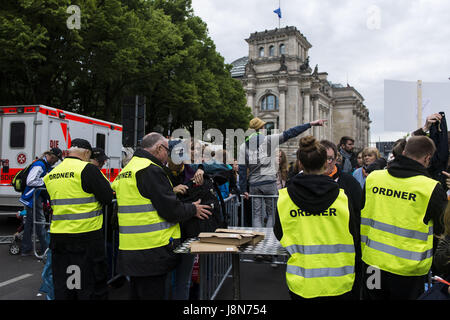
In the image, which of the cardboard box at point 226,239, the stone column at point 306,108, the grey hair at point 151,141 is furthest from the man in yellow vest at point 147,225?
the stone column at point 306,108

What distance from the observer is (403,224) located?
287 centimetres

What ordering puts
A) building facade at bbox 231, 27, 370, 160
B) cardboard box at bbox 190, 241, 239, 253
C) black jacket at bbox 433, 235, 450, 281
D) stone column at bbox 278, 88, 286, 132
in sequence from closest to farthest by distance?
black jacket at bbox 433, 235, 450, 281 < cardboard box at bbox 190, 241, 239, 253 < stone column at bbox 278, 88, 286, 132 < building facade at bbox 231, 27, 370, 160

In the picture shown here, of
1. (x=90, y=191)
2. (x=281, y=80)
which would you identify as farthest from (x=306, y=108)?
(x=90, y=191)

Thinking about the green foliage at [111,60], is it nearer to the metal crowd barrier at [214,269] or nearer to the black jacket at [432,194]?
the metal crowd barrier at [214,269]

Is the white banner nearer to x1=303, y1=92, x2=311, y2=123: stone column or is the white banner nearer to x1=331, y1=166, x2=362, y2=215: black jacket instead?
x1=331, y1=166, x2=362, y2=215: black jacket

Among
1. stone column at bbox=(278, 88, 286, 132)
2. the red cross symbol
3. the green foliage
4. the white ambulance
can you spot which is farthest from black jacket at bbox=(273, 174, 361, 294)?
stone column at bbox=(278, 88, 286, 132)

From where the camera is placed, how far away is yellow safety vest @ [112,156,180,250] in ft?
10.8

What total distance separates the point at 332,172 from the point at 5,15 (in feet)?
44.3

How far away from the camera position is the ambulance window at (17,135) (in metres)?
9.45

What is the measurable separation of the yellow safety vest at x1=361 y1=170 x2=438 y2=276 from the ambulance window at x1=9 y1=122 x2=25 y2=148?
9218 millimetres

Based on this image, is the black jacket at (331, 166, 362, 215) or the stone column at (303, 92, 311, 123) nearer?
the black jacket at (331, 166, 362, 215)

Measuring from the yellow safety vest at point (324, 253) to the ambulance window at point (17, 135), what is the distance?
897 cm
